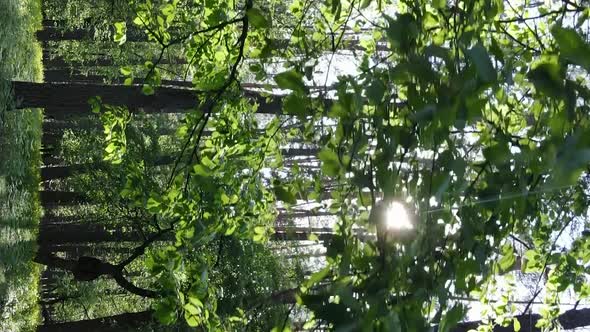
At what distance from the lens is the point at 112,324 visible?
12.1 metres

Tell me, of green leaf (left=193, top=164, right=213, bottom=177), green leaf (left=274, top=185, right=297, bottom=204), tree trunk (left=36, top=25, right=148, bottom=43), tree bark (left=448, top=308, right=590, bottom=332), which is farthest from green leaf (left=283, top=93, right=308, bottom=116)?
tree trunk (left=36, top=25, right=148, bottom=43)

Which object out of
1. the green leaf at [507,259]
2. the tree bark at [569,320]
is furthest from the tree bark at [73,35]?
the green leaf at [507,259]

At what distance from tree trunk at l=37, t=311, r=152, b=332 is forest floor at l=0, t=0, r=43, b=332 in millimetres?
628

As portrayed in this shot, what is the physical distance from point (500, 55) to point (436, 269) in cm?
53

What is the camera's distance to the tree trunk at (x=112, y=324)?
39.4ft

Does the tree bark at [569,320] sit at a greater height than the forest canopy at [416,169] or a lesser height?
lesser

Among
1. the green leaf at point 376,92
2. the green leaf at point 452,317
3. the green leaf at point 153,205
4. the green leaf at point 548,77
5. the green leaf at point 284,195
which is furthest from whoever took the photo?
the green leaf at point 153,205

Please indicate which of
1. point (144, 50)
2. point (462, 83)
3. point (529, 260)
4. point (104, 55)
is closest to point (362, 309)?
point (462, 83)

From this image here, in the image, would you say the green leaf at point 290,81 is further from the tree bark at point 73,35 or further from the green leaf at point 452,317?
the tree bark at point 73,35

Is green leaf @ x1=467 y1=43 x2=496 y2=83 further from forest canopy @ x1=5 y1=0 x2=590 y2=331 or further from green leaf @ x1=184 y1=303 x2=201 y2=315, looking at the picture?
green leaf @ x1=184 y1=303 x2=201 y2=315

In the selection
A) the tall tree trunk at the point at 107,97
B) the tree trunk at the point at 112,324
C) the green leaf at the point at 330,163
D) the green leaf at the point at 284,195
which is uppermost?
the tall tree trunk at the point at 107,97

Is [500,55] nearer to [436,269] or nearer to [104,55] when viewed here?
[436,269]

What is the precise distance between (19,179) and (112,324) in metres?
2.93

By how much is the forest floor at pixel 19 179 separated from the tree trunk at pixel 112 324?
2.06 feet
